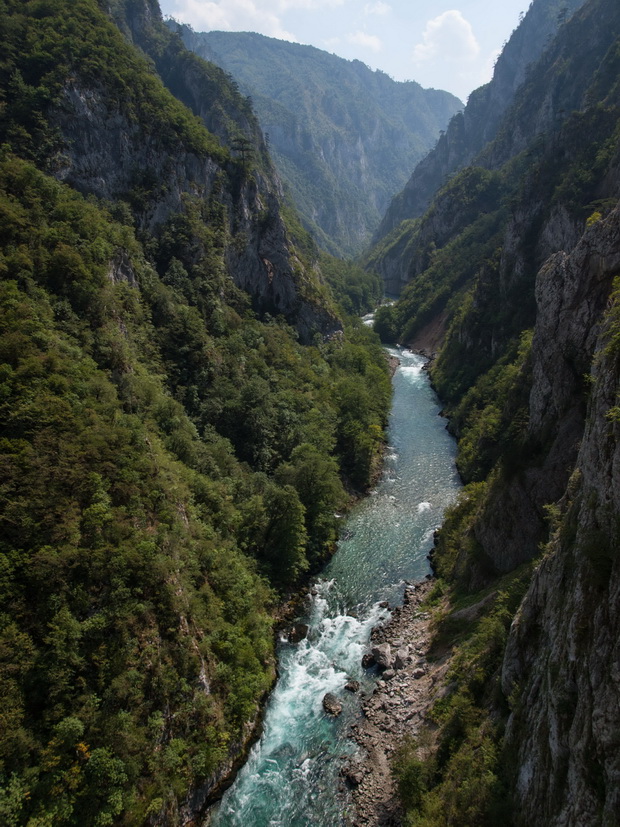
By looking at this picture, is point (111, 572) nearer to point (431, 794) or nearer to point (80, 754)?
point (80, 754)

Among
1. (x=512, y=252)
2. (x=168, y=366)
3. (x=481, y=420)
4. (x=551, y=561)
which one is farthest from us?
(x=512, y=252)

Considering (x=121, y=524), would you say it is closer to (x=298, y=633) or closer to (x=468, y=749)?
(x=298, y=633)

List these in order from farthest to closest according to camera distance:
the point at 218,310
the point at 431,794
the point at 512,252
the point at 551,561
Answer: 1. the point at 512,252
2. the point at 218,310
3. the point at 431,794
4. the point at 551,561

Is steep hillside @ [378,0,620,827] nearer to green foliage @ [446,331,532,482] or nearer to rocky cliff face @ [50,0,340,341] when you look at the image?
green foliage @ [446,331,532,482]

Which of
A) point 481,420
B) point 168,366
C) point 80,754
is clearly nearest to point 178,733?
point 80,754

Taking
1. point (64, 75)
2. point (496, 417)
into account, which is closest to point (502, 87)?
point (64, 75)

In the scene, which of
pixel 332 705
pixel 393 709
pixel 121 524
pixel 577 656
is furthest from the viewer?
pixel 332 705
